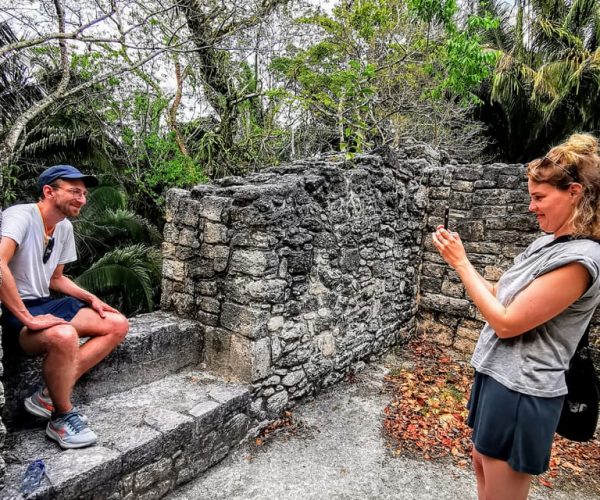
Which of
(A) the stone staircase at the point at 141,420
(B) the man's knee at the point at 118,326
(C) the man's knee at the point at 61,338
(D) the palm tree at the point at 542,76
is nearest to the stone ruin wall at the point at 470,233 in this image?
(A) the stone staircase at the point at 141,420

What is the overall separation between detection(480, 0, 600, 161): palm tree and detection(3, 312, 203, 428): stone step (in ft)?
34.1

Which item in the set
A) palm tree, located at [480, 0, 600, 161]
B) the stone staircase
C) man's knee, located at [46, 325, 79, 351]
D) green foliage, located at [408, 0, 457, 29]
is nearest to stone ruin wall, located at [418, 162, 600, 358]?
green foliage, located at [408, 0, 457, 29]

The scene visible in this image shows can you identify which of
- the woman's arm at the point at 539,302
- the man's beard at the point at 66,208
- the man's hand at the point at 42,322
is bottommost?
the man's hand at the point at 42,322

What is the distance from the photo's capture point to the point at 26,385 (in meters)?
2.43

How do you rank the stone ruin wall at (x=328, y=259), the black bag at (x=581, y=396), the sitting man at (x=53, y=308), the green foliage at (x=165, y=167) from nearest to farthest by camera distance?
the black bag at (x=581, y=396) < the sitting man at (x=53, y=308) < the stone ruin wall at (x=328, y=259) < the green foliage at (x=165, y=167)

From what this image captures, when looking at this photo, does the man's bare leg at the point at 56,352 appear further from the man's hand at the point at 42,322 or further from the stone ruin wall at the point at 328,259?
the stone ruin wall at the point at 328,259

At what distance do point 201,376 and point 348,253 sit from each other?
5.67 ft

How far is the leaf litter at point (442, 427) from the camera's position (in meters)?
3.11

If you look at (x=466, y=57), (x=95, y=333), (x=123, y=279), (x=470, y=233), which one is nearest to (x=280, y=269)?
(x=95, y=333)

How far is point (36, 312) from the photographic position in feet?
7.72

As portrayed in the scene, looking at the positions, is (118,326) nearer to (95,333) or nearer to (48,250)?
(95,333)

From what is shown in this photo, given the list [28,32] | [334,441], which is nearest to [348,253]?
[334,441]

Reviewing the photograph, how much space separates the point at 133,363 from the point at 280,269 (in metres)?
1.24

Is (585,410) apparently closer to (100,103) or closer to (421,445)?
(421,445)
